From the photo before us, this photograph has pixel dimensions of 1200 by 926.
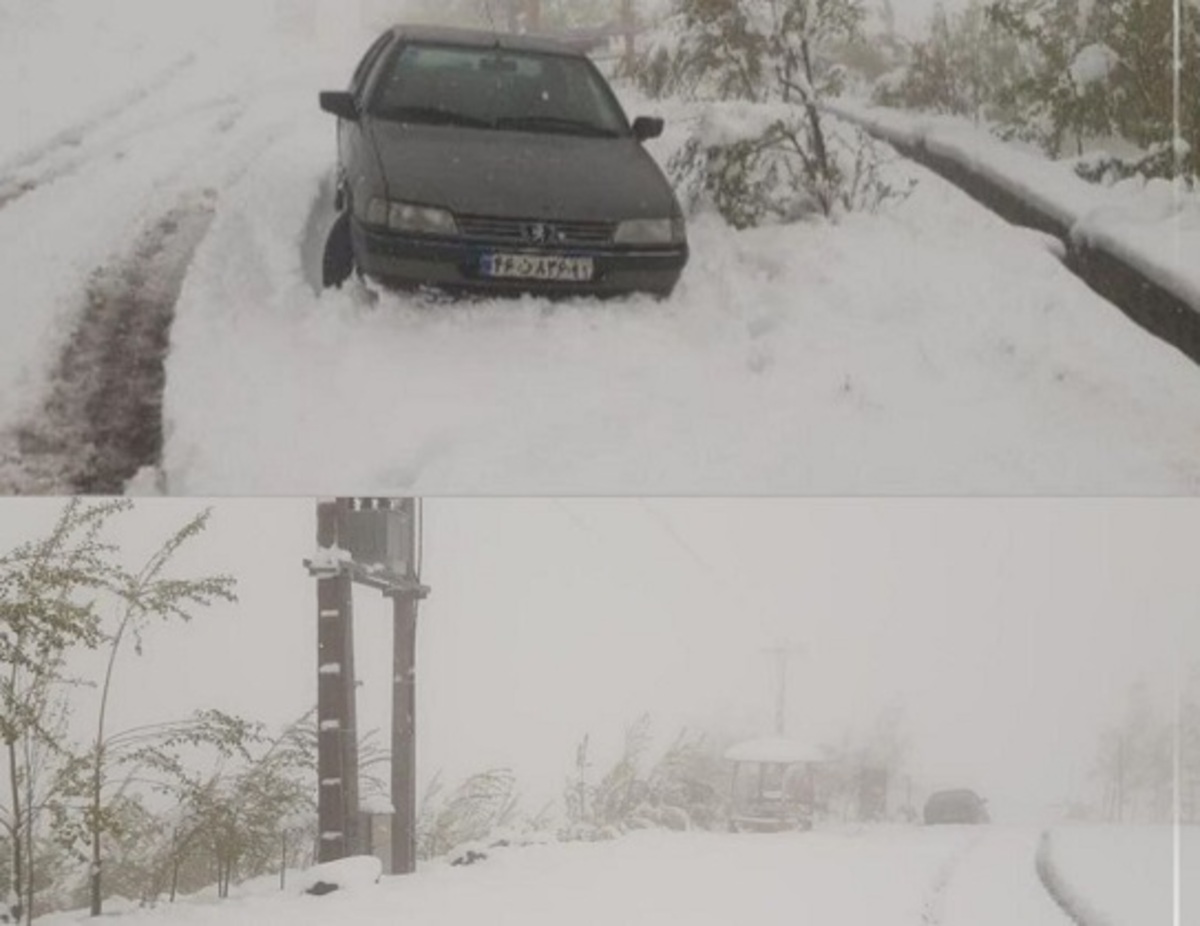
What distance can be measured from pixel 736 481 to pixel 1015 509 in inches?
22.3

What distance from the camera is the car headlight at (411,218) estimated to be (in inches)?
109

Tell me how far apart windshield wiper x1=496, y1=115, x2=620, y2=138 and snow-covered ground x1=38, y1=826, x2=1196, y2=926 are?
131 cm

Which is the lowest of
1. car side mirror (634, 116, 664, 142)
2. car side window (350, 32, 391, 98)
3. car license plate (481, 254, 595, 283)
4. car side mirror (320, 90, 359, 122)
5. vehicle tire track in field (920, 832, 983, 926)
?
vehicle tire track in field (920, 832, 983, 926)

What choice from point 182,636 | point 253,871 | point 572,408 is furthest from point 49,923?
point 572,408

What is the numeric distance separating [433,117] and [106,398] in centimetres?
77

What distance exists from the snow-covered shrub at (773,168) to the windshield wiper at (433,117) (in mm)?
373

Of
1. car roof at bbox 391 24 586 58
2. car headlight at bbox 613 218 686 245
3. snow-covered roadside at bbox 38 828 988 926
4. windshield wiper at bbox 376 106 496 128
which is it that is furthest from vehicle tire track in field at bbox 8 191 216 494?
snow-covered roadside at bbox 38 828 988 926

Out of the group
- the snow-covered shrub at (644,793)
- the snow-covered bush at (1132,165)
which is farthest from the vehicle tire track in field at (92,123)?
the snow-covered bush at (1132,165)

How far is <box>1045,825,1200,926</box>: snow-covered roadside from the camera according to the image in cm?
295

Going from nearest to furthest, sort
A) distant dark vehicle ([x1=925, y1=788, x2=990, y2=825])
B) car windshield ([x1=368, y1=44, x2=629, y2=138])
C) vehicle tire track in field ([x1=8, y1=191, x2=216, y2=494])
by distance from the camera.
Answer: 1. vehicle tire track in field ([x1=8, y1=191, x2=216, y2=494])
2. car windshield ([x1=368, y1=44, x2=629, y2=138])
3. distant dark vehicle ([x1=925, y1=788, x2=990, y2=825])

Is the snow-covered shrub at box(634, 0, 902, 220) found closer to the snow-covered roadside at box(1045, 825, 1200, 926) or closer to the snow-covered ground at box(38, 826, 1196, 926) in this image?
the snow-covered ground at box(38, 826, 1196, 926)

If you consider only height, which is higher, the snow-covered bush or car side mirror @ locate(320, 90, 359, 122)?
car side mirror @ locate(320, 90, 359, 122)

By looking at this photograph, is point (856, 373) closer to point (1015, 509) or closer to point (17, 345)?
point (1015, 509)

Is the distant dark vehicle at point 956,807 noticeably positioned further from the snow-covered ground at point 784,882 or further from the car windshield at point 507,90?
the car windshield at point 507,90
